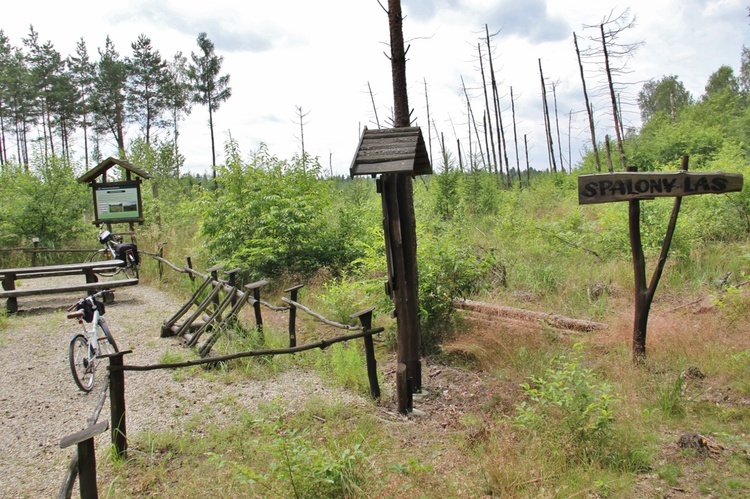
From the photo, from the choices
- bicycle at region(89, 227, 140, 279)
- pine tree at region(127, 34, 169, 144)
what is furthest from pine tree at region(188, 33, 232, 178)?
bicycle at region(89, 227, 140, 279)

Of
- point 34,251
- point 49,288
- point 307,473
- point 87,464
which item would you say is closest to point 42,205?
point 34,251

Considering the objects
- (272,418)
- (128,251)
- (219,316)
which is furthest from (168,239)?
(272,418)

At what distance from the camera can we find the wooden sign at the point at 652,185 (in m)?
4.85

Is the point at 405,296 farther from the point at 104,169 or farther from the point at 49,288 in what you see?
the point at 104,169

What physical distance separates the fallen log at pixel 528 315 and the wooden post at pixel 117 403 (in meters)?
4.46

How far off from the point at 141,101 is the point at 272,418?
31812 mm

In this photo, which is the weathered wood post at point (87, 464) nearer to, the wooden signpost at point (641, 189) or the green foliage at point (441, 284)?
the green foliage at point (441, 284)

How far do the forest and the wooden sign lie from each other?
5.04 feet

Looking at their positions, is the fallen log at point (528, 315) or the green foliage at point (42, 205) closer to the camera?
the fallen log at point (528, 315)

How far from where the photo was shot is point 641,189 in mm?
4957

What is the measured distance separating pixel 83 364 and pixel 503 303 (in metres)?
5.69

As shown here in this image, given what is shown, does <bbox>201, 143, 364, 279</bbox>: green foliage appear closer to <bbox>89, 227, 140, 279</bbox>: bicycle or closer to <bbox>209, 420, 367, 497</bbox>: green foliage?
<bbox>89, 227, 140, 279</bbox>: bicycle

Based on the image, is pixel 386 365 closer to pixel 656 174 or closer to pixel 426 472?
pixel 426 472

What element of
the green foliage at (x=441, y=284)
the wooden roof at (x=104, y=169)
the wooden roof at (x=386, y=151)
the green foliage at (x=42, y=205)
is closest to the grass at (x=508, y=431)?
the green foliage at (x=441, y=284)
